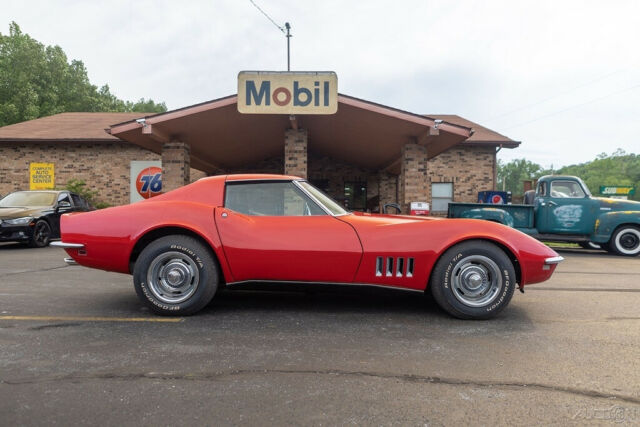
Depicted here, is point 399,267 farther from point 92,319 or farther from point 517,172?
point 517,172

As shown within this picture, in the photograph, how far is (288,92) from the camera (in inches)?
376

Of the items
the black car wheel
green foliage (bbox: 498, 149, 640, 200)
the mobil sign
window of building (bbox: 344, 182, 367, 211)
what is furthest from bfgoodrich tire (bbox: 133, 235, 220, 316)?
green foliage (bbox: 498, 149, 640, 200)

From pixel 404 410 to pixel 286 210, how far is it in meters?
2.10

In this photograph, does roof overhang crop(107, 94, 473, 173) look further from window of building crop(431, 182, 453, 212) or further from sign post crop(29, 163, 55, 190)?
sign post crop(29, 163, 55, 190)

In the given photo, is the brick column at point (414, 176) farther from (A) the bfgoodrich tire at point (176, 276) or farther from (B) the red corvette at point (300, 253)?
(A) the bfgoodrich tire at point (176, 276)

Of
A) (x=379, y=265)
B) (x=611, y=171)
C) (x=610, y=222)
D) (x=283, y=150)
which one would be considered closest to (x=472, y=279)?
(x=379, y=265)

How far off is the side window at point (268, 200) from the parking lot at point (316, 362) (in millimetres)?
909

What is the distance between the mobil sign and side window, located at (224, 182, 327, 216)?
625 centimetres

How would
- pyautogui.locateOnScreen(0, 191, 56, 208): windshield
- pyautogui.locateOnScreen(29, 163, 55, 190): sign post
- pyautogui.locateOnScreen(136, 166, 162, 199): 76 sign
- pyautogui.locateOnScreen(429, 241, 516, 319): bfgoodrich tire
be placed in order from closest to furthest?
pyautogui.locateOnScreen(429, 241, 516, 319): bfgoodrich tire < pyautogui.locateOnScreen(0, 191, 56, 208): windshield < pyautogui.locateOnScreen(29, 163, 55, 190): sign post < pyautogui.locateOnScreen(136, 166, 162, 199): 76 sign

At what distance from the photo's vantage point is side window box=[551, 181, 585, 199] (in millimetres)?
9789

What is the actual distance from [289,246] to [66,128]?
19816 millimetres

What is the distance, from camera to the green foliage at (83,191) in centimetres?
1673

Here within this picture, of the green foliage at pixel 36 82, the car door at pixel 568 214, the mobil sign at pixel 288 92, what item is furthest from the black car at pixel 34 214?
the green foliage at pixel 36 82

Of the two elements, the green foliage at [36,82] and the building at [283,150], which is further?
the green foliage at [36,82]
